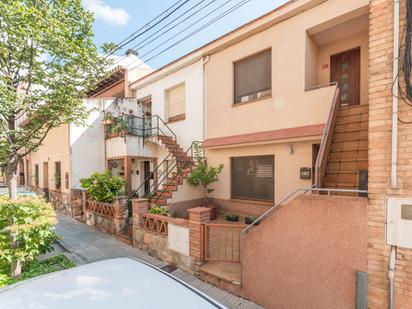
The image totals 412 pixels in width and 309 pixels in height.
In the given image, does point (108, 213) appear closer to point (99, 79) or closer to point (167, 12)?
point (99, 79)

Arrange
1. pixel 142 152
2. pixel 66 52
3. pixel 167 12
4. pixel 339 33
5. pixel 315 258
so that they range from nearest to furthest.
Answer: pixel 315 258
pixel 66 52
pixel 339 33
pixel 167 12
pixel 142 152

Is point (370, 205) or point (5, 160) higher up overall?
point (5, 160)

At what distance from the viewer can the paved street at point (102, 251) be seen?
449 centimetres

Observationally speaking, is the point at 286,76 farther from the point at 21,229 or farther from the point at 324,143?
the point at 21,229

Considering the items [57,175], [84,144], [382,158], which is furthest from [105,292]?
[57,175]

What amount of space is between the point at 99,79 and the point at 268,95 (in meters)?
5.23

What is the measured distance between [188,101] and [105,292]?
28.3 feet

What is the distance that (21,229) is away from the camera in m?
4.62

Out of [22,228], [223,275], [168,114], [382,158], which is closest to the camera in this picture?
[382,158]

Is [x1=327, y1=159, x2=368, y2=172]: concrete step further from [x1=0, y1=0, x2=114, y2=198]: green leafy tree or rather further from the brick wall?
[x1=0, y1=0, x2=114, y2=198]: green leafy tree

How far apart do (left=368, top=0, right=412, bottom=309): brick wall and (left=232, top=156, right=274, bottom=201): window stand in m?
4.19

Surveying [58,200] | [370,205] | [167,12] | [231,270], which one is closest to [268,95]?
[167,12]

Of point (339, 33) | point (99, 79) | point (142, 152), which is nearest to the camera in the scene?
point (99, 79)

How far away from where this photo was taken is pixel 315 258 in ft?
11.8
